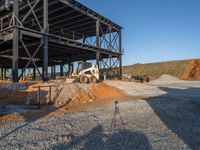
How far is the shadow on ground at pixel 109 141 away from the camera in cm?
580

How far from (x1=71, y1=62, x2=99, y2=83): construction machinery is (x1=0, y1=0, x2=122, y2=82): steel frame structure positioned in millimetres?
2630

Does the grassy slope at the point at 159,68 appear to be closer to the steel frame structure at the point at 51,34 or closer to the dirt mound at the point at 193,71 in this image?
the dirt mound at the point at 193,71

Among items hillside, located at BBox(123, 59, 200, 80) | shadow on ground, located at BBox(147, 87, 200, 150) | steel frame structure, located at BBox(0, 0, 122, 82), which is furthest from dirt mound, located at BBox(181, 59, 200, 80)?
shadow on ground, located at BBox(147, 87, 200, 150)

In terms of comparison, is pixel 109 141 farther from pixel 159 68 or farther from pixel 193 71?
pixel 159 68

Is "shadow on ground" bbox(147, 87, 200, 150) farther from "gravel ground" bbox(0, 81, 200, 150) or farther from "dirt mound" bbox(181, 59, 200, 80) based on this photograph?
"dirt mound" bbox(181, 59, 200, 80)

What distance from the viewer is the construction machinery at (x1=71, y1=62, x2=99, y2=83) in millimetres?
21500

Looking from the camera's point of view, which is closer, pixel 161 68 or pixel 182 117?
pixel 182 117

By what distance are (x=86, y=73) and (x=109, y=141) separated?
16.3m

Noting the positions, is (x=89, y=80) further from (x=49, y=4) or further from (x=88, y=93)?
(x=49, y=4)

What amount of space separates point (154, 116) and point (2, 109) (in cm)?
696

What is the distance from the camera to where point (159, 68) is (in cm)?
5994

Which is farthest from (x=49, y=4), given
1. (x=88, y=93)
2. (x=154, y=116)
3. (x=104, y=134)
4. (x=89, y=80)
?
(x=104, y=134)

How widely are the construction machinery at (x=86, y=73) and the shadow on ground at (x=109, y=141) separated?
564 inches

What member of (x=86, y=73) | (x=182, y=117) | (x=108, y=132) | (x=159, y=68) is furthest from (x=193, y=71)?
(x=108, y=132)
